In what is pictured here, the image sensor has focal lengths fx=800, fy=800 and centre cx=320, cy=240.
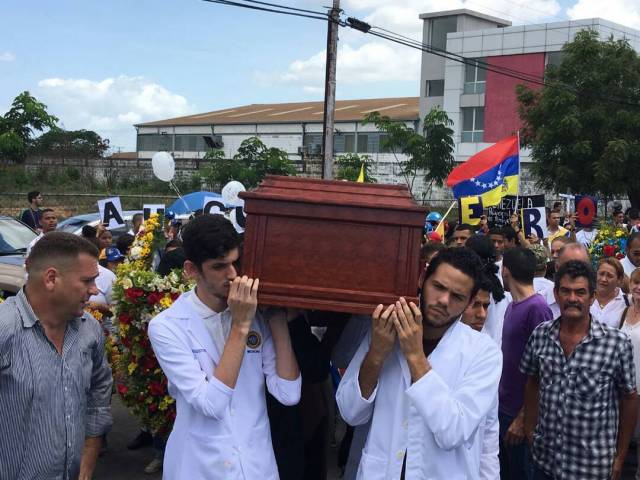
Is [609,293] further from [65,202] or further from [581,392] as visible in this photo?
[65,202]

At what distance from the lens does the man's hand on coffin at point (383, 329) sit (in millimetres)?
2896

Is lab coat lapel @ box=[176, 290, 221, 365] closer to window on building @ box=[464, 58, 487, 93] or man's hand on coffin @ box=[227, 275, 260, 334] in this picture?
man's hand on coffin @ box=[227, 275, 260, 334]

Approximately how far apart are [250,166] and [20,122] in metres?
10.7

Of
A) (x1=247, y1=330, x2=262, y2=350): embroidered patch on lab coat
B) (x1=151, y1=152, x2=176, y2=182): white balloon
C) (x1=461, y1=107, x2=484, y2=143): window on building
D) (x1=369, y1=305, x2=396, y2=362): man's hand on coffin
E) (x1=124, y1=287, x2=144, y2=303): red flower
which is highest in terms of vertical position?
(x1=461, y1=107, x2=484, y2=143): window on building

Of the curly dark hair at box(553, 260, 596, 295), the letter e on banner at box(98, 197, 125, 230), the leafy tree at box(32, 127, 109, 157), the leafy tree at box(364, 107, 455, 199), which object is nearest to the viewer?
the curly dark hair at box(553, 260, 596, 295)

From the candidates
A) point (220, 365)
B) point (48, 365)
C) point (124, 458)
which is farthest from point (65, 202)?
point (220, 365)

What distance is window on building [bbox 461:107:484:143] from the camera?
41844mm

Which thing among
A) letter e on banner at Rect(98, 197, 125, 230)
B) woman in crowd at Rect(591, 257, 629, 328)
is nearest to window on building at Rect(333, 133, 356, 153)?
letter e on banner at Rect(98, 197, 125, 230)

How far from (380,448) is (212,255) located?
0.98 meters

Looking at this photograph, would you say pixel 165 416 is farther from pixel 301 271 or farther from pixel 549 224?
pixel 549 224

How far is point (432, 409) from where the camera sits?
285 centimetres

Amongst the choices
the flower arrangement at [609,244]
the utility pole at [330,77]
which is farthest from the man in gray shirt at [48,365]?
the utility pole at [330,77]

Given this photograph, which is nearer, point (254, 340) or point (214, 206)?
point (254, 340)

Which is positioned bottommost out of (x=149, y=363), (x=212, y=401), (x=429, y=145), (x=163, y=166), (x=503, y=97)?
(x=149, y=363)
